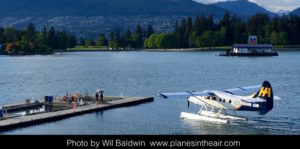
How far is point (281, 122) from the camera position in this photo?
43.5 meters

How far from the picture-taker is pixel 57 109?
163 feet

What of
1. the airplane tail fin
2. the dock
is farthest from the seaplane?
the dock

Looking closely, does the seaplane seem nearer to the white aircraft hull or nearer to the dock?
the white aircraft hull

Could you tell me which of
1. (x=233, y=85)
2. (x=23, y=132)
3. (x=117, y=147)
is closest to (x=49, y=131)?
(x=23, y=132)

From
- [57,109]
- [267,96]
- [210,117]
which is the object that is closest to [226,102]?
[210,117]

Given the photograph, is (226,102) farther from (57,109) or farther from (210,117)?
(57,109)

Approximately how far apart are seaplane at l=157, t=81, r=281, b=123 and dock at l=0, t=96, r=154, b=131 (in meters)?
7.78

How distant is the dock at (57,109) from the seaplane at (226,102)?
7775 mm

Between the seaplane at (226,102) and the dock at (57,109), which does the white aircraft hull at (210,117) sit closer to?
the seaplane at (226,102)

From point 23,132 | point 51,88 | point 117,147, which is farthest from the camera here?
point 51,88

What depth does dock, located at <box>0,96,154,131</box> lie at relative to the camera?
41.7m

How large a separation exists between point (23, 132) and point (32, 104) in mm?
12836

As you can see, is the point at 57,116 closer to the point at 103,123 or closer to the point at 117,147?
the point at 103,123

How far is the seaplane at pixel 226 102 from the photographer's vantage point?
1624 inches
